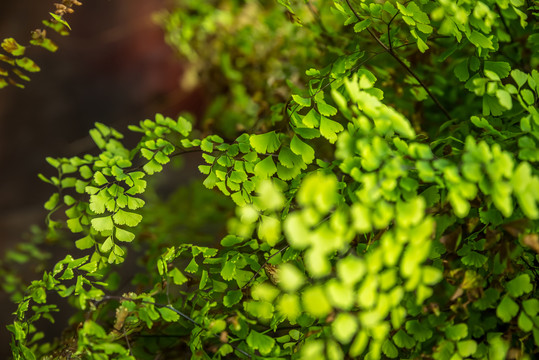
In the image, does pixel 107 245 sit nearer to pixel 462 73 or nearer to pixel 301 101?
pixel 301 101

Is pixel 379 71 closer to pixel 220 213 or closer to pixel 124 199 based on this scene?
pixel 124 199

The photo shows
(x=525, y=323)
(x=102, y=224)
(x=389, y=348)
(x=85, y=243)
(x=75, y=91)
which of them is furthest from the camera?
(x=75, y=91)

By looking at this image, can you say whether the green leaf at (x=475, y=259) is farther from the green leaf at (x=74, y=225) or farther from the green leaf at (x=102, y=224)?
the green leaf at (x=74, y=225)

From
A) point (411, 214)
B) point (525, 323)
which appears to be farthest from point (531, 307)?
point (411, 214)

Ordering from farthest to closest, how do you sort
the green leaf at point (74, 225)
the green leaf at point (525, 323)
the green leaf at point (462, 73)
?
the green leaf at point (74, 225)
the green leaf at point (462, 73)
the green leaf at point (525, 323)

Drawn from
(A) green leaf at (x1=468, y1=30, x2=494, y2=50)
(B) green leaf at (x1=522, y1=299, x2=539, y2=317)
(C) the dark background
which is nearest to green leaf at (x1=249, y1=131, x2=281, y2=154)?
(A) green leaf at (x1=468, y1=30, x2=494, y2=50)

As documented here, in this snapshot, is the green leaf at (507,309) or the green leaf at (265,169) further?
the green leaf at (265,169)

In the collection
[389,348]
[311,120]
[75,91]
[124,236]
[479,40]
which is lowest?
[75,91]

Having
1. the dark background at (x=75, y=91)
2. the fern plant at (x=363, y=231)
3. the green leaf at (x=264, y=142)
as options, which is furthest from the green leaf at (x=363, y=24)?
the dark background at (x=75, y=91)
